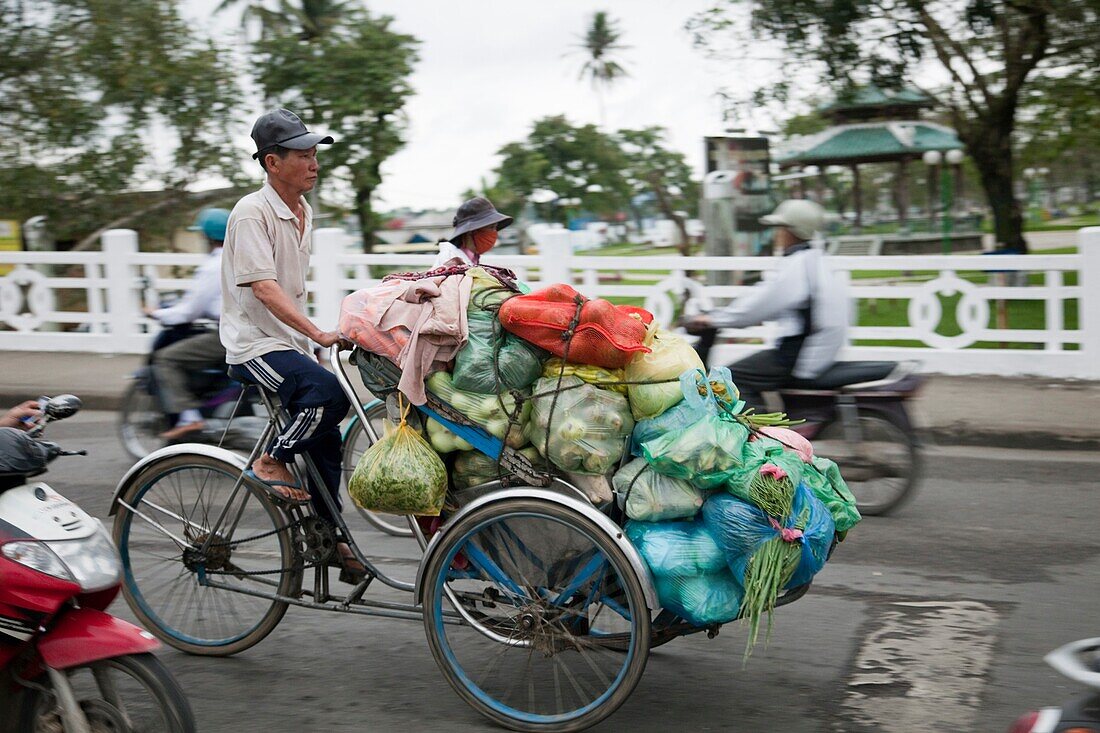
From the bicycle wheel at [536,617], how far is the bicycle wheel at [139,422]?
4.66 meters

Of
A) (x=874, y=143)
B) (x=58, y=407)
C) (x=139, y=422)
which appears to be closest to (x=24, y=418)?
(x=58, y=407)

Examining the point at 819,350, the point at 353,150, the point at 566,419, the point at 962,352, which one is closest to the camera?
the point at 566,419

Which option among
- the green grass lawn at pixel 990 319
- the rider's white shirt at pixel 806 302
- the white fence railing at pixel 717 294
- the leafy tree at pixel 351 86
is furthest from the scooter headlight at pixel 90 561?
the leafy tree at pixel 351 86

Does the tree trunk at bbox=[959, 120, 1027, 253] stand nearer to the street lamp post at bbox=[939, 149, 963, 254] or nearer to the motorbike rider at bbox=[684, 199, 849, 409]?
the street lamp post at bbox=[939, 149, 963, 254]

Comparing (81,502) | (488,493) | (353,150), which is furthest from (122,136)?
(488,493)

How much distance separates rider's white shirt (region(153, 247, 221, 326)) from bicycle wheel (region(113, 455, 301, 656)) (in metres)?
3.20

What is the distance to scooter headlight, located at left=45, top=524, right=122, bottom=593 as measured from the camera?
9.89ft

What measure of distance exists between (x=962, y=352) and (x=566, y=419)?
7790 mm

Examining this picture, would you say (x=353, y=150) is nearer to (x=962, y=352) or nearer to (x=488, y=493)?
(x=962, y=352)

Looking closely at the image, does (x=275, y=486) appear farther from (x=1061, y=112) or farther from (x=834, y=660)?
(x=1061, y=112)

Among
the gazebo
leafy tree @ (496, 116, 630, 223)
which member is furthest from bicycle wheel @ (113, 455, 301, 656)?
leafy tree @ (496, 116, 630, 223)

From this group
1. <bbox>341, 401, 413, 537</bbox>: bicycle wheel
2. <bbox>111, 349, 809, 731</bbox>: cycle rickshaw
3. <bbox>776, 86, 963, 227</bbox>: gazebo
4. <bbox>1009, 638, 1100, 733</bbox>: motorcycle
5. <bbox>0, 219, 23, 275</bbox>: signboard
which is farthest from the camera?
<bbox>776, 86, 963, 227</bbox>: gazebo

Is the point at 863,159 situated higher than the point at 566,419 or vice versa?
the point at 863,159

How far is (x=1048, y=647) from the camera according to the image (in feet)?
14.0
